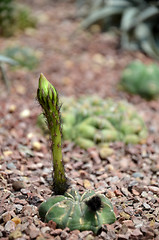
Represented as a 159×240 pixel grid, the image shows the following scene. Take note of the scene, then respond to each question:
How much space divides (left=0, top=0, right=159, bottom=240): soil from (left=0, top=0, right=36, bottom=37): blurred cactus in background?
0.14m

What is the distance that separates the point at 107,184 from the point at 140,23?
378cm

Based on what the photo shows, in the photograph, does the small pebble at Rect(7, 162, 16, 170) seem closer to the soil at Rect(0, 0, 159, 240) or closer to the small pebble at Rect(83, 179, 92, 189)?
the soil at Rect(0, 0, 159, 240)

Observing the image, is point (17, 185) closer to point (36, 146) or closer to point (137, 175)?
point (36, 146)

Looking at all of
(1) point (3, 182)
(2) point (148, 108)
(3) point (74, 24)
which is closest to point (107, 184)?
(1) point (3, 182)

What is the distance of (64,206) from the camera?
1.96 metres

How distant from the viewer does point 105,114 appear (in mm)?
3387

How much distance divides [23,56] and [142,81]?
1.76 metres

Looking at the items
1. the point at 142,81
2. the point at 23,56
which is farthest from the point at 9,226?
the point at 23,56

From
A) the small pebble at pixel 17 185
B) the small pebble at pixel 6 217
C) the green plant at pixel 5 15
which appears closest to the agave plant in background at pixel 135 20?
the green plant at pixel 5 15

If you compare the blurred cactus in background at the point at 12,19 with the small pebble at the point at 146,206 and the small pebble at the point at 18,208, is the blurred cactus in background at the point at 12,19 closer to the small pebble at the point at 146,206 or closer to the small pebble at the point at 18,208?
the small pebble at the point at 18,208

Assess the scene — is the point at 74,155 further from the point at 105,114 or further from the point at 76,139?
the point at 105,114

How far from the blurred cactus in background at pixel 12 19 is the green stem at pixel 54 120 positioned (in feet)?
13.3

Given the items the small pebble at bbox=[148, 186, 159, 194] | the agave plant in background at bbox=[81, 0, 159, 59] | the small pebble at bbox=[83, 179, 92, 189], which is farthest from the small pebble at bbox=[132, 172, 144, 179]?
the agave plant in background at bbox=[81, 0, 159, 59]

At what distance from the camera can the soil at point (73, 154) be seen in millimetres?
1987
